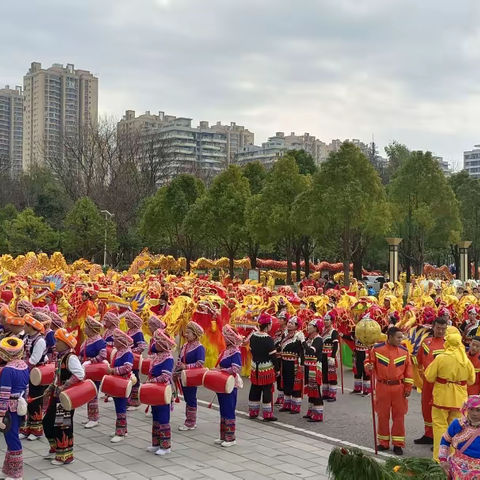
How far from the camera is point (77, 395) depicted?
25.4 ft

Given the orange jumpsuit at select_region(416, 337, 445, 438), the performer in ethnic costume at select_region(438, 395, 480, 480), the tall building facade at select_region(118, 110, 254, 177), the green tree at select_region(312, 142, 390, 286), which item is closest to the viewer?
the performer in ethnic costume at select_region(438, 395, 480, 480)

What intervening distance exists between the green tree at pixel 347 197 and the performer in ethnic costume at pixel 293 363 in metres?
20.1

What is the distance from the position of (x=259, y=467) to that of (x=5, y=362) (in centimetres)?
313

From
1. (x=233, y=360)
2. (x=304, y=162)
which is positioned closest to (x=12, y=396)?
(x=233, y=360)

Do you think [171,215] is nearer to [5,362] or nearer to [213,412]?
[213,412]

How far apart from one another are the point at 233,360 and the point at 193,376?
0.58 metres

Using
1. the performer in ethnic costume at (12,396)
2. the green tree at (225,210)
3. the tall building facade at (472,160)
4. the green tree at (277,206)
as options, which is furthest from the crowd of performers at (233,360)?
the tall building facade at (472,160)

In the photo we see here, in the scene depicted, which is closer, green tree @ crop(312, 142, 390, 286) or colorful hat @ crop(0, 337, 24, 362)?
→ colorful hat @ crop(0, 337, 24, 362)

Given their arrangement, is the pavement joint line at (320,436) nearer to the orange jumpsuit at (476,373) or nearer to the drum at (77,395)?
the orange jumpsuit at (476,373)

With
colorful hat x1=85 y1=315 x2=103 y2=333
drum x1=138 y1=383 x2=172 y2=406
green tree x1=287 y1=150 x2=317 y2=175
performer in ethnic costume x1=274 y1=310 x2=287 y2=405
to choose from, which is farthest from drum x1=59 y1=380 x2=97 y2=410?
green tree x1=287 y1=150 x2=317 y2=175

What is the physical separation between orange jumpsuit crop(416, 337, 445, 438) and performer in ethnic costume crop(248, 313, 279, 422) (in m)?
2.13

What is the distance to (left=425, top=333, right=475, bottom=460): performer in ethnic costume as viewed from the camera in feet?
25.6

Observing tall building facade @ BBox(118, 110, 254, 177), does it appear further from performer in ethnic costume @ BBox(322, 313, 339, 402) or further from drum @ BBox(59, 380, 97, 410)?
drum @ BBox(59, 380, 97, 410)

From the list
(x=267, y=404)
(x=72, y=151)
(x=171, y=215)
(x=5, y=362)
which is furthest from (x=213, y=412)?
(x=72, y=151)
